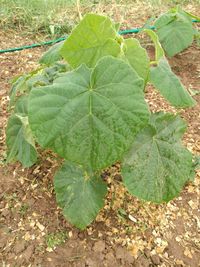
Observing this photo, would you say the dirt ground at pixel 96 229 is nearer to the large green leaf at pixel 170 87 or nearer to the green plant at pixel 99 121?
the green plant at pixel 99 121

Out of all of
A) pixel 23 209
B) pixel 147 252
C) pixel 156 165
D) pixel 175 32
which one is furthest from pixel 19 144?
pixel 175 32

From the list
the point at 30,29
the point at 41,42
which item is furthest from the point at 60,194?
the point at 30,29

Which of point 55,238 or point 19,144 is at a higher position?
point 19,144

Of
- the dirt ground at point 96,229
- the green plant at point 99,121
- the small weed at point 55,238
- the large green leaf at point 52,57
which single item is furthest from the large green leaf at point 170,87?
the small weed at point 55,238

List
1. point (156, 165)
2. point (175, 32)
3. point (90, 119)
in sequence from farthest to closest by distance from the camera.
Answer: point (175, 32), point (156, 165), point (90, 119)

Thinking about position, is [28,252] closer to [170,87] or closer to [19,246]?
[19,246]

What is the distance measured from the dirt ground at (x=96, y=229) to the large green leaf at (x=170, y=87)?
2.15ft

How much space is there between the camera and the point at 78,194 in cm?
197

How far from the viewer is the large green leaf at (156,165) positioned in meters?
1.81

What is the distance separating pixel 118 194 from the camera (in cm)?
224

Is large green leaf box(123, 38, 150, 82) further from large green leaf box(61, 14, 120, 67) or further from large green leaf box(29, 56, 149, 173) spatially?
large green leaf box(29, 56, 149, 173)

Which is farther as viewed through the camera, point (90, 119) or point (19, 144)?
point (19, 144)

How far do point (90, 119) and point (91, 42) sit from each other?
15.4 inches

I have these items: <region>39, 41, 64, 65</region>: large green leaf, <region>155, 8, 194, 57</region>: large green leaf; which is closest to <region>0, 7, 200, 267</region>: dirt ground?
<region>39, 41, 64, 65</region>: large green leaf
